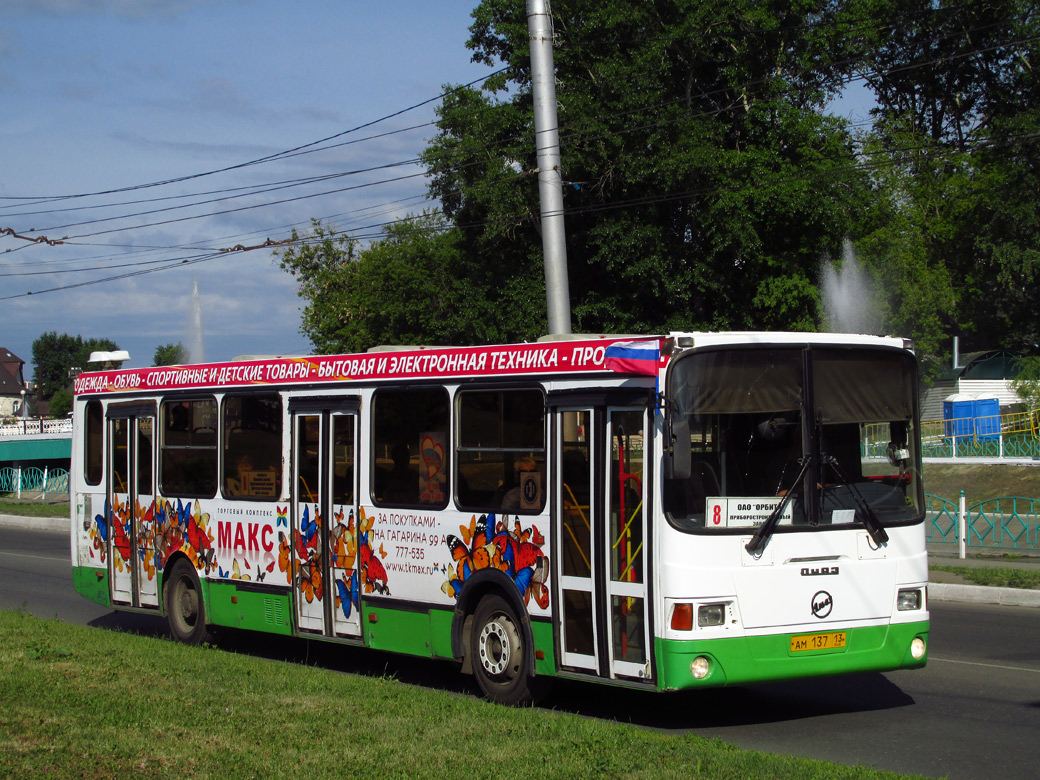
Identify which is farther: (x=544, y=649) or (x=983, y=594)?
(x=983, y=594)

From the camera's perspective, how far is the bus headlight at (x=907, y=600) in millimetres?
8281

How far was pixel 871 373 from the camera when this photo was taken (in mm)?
8398

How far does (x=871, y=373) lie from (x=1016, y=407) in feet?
123

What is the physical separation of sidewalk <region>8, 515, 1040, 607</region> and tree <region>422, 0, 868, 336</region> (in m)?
12.6

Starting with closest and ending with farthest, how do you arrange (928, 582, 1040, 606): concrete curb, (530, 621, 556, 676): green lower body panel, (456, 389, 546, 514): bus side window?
(530, 621, 556, 676): green lower body panel, (456, 389, 546, 514): bus side window, (928, 582, 1040, 606): concrete curb

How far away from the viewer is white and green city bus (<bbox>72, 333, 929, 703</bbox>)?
7.77 meters

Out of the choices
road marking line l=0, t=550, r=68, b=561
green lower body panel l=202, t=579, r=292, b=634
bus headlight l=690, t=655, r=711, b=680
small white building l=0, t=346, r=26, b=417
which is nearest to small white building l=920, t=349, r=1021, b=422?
road marking line l=0, t=550, r=68, b=561

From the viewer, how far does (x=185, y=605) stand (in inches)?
491

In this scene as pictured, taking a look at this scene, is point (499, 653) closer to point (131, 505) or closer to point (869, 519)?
point (869, 519)

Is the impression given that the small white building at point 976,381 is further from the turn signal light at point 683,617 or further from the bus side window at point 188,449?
the turn signal light at point 683,617

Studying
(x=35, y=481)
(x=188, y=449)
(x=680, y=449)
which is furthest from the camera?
(x=35, y=481)

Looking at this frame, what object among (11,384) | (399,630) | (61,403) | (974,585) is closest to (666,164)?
(974,585)

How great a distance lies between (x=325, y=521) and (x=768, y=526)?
448cm

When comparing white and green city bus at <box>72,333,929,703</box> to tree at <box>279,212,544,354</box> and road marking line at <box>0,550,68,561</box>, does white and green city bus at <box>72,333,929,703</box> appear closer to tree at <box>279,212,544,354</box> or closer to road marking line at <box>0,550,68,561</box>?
road marking line at <box>0,550,68,561</box>
